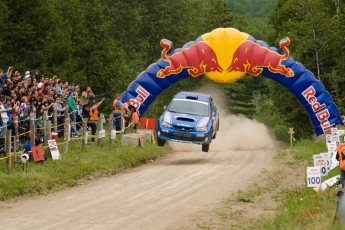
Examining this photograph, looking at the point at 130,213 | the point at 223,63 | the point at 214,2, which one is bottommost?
the point at 130,213

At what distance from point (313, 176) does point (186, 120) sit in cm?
1091

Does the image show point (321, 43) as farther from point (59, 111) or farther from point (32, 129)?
point (32, 129)

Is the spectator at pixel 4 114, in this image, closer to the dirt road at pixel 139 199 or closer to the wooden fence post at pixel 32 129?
the wooden fence post at pixel 32 129

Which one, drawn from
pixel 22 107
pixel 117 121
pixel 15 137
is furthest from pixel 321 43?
pixel 15 137

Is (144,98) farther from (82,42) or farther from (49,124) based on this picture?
(82,42)

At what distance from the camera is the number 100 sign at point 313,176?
17000mm

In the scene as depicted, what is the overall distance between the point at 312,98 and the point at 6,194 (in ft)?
55.4

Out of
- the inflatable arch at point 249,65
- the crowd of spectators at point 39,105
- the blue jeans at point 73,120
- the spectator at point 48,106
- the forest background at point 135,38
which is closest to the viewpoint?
the crowd of spectators at point 39,105

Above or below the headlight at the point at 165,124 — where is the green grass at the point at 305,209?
below

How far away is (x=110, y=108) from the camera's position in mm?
54719

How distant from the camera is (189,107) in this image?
28.7 meters

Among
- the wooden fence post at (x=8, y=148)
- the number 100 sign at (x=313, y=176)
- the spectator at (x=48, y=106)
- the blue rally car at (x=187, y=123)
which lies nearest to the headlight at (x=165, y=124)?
the blue rally car at (x=187, y=123)

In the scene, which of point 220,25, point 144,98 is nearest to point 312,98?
point 144,98

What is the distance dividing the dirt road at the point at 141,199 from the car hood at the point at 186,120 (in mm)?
1377
